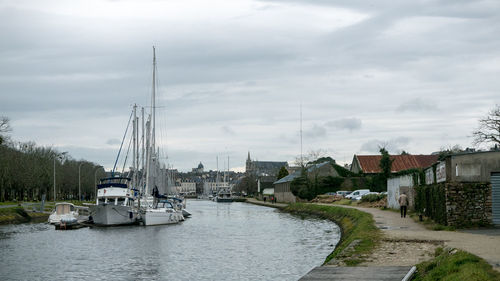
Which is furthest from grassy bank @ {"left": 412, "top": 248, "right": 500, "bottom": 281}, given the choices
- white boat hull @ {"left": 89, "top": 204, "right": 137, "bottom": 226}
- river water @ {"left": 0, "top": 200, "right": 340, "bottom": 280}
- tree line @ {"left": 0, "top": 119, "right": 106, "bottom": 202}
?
tree line @ {"left": 0, "top": 119, "right": 106, "bottom": 202}

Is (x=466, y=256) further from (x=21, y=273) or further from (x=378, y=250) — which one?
(x=21, y=273)

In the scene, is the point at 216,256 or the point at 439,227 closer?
the point at 439,227

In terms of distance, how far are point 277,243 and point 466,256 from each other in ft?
76.5

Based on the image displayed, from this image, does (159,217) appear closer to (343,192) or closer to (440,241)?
(343,192)

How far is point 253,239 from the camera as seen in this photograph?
43.6 metres

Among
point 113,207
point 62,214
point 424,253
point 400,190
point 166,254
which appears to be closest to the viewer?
point 424,253

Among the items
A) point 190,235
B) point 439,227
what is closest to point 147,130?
point 190,235

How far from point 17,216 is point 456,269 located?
67.2m

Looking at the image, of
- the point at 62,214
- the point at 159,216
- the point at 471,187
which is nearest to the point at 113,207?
the point at 159,216

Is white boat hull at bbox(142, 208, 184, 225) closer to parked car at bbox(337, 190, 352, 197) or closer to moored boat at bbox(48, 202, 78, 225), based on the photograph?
moored boat at bbox(48, 202, 78, 225)

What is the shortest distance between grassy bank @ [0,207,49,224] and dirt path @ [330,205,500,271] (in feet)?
168

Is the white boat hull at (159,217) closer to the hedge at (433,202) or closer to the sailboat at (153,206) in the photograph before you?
the sailboat at (153,206)

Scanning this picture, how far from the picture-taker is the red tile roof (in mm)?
110500

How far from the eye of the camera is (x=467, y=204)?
3095cm
